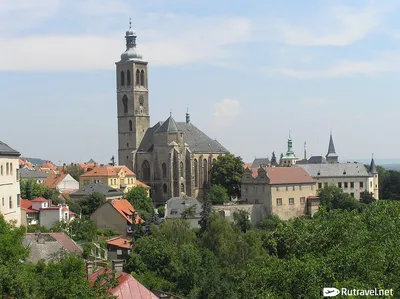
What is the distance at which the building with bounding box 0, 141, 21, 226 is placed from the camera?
41.5 metres

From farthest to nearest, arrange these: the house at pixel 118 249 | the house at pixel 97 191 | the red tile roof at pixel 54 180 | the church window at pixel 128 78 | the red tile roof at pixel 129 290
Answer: the church window at pixel 128 78 → the red tile roof at pixel 54 180 → the house at pixel 97 191 → the house at pixel 118 249 → the red tile roof at pixel 129 290

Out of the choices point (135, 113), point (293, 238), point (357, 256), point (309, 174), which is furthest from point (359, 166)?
point (357, 256)

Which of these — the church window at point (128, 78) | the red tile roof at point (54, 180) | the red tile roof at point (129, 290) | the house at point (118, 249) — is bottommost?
the house at point (118, 249)

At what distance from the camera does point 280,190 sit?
90438 millimetres

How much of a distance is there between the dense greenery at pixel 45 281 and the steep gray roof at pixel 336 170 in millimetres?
81195

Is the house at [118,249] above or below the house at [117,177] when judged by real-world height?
below

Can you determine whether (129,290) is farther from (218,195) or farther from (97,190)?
(218,195)

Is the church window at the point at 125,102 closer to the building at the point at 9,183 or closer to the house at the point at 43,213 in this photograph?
the house at the point at 43,213

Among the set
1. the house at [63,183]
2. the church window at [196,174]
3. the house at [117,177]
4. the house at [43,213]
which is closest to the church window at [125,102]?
the house at [117,177]

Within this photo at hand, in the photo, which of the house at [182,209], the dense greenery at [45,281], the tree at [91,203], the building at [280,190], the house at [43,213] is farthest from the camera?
the building at [280,190]

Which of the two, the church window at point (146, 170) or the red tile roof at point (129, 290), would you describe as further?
the church window at point (146, 170)

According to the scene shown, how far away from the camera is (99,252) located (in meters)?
53.2

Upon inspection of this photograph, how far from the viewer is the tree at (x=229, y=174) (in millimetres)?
100375

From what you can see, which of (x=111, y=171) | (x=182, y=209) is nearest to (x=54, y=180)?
(x=111, y=171)
